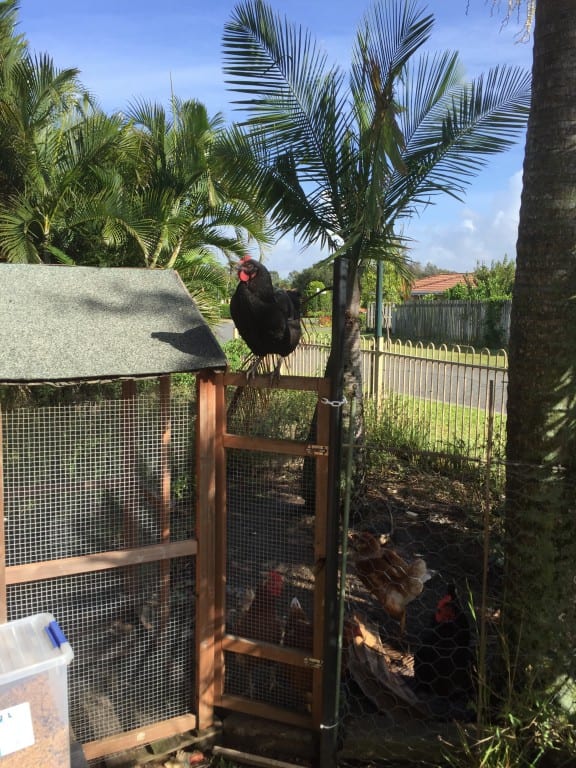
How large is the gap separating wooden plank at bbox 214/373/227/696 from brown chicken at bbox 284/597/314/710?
0.35 meters

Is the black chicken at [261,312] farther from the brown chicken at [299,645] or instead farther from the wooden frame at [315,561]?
the brown chicken at [299,645]

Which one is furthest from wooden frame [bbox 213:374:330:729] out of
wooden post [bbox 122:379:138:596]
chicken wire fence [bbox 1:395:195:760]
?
wooden post [bbox 122:379:138:596]

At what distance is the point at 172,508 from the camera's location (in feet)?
10.3

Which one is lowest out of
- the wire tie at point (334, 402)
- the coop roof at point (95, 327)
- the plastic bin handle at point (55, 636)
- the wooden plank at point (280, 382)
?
the plastic bin handle at point (55, 636)

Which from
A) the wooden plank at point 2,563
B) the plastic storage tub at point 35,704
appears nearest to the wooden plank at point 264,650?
the wooden plank at point 2,563

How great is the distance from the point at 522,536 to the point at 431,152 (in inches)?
165

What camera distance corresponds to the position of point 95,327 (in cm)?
296

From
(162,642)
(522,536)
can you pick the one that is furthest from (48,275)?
(522,536)

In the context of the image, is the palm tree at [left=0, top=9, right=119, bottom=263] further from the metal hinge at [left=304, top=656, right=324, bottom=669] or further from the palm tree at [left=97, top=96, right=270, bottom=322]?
the metal hinge at [left=304, top=656, right=324, bottom=669]

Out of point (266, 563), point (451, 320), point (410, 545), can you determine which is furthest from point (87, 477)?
point (451, 320)

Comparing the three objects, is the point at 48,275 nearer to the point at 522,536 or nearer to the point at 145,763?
the point at 145,763

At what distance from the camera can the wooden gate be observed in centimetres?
307

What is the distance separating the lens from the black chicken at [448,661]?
326 cm

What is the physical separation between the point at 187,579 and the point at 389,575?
49.0 inches
